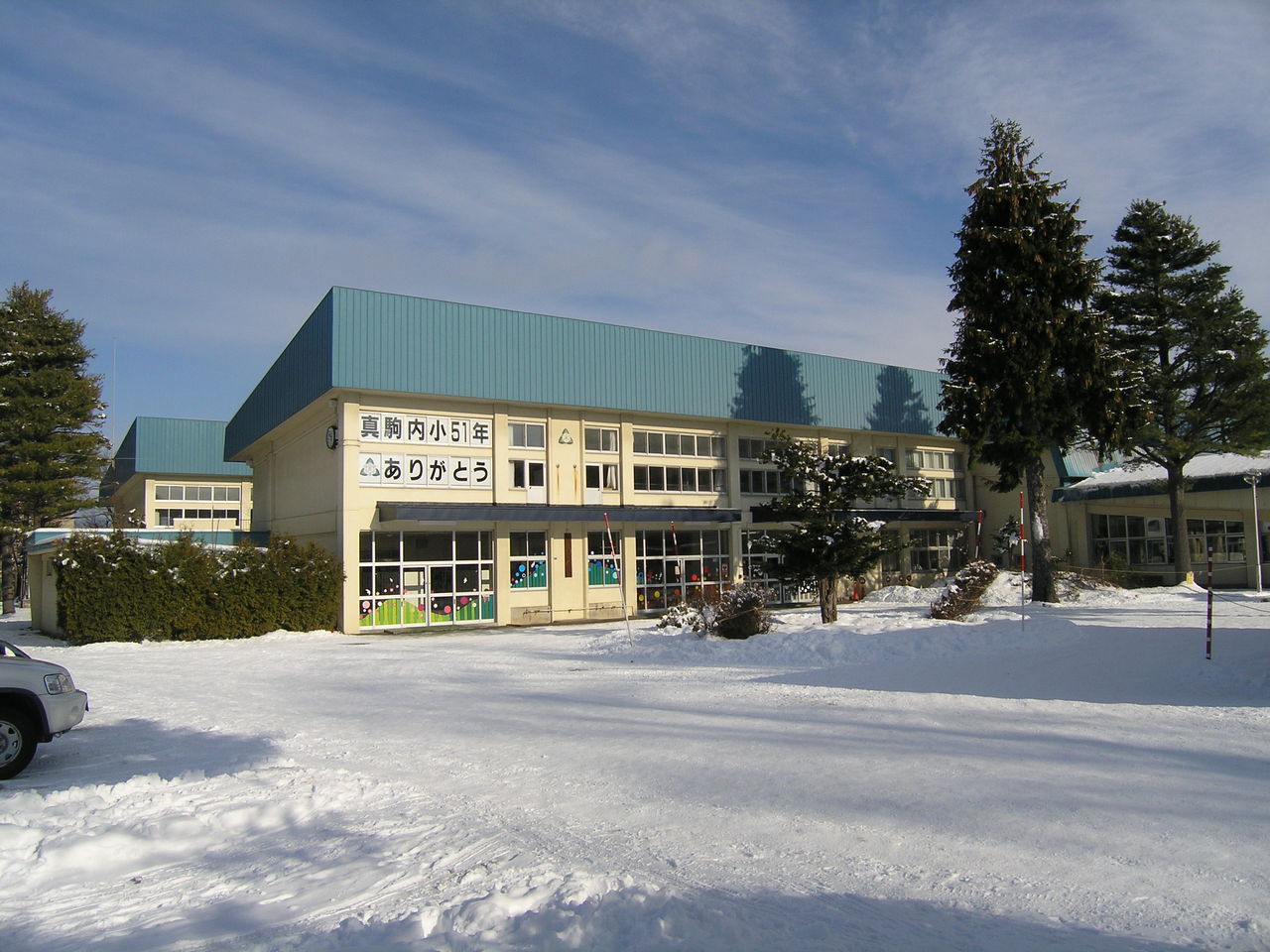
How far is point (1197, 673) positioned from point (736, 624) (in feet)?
29.0

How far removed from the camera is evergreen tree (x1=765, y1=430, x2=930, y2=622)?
22672 mm

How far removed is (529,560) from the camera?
30.0m

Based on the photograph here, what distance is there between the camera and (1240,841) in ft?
18.7

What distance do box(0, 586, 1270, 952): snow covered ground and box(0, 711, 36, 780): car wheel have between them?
6.0 inches

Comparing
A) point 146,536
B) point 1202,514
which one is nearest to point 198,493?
point 146,536

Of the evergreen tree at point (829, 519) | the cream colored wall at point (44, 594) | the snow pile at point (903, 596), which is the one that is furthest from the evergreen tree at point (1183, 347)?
the cream colored wall at point (44, 594)

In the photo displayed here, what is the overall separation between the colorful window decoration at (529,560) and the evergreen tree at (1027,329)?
13822mm

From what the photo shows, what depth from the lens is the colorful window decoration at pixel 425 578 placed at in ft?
90.0

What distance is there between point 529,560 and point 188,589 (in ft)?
33.7

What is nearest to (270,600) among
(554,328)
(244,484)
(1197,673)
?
(554,328)

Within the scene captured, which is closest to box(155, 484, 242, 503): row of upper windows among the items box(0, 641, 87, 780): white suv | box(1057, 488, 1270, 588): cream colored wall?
box(1057, 488, 1270, 588): cream colored wall

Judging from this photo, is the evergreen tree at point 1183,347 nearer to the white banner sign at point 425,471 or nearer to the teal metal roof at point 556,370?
the teal metal roof at point 556,370

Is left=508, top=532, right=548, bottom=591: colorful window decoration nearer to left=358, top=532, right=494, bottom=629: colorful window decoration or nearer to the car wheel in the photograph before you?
left=358, top=532, right=494, bottom=629: colorful window decoration

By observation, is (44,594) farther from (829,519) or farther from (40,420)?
(829,519)
